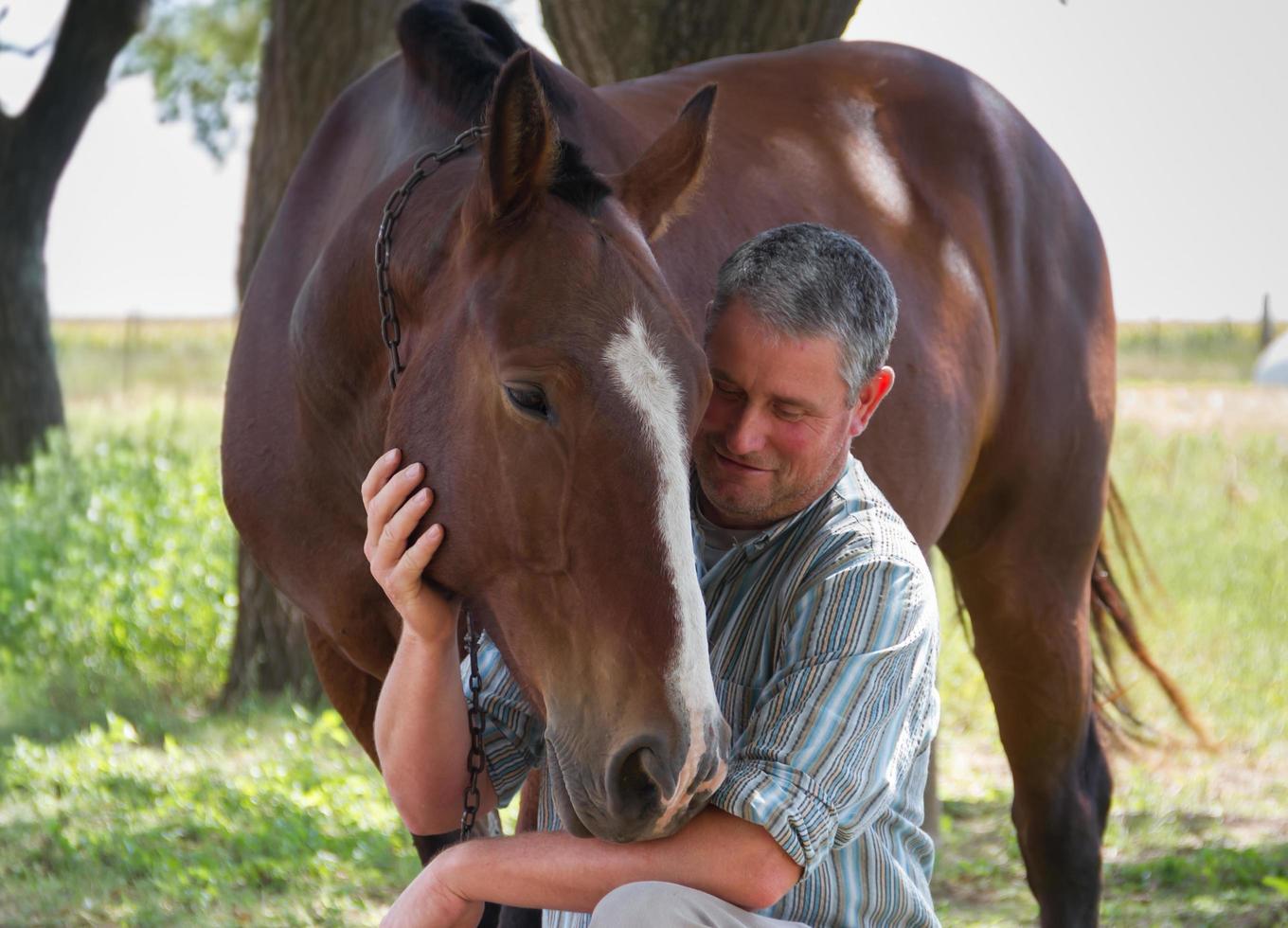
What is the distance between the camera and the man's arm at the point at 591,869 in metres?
1.73

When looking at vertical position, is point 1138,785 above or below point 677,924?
below

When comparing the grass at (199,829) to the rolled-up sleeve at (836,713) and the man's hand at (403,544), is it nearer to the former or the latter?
the man's hand at (403,544)

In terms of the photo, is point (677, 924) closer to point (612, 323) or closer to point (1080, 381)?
point (612, 323)

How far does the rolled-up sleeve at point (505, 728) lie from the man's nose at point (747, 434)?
57cm

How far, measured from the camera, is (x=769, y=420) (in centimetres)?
189

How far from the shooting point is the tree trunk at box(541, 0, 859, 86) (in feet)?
14.1

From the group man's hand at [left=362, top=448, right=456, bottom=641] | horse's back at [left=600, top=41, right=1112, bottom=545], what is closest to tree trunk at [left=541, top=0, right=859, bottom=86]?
horse's back at [left=600, top=41, right=1112, bottom=545]

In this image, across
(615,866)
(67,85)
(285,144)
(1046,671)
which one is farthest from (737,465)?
(67,85)

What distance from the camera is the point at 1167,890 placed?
4.34 m

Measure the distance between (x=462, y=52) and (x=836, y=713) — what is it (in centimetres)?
143

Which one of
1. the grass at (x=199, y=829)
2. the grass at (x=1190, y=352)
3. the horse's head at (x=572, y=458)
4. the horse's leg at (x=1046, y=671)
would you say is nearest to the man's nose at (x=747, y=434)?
the horse's head at (x=572, y=458)

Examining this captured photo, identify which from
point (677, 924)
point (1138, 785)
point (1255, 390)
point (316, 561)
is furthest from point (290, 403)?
point (1255, 390)

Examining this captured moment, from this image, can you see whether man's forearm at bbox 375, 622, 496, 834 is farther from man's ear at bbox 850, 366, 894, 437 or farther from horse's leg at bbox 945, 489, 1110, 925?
horse's leg at bbox 945, 489, 1110, 925

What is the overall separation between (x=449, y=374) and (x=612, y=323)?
1.00 feet
